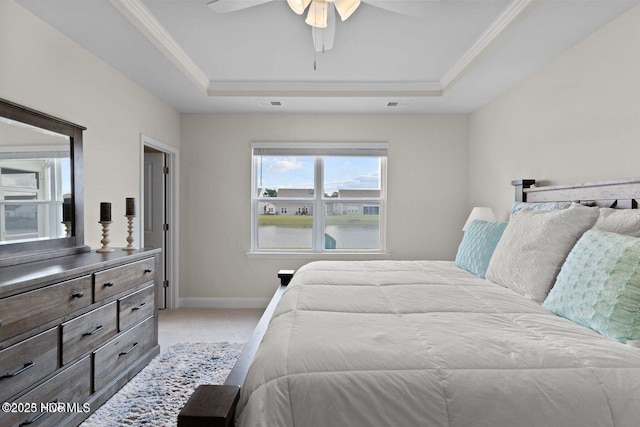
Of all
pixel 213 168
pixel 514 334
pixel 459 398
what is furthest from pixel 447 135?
pixel 459 398

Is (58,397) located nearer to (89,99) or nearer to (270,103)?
(89,99)

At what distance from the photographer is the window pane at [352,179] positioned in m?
4.62

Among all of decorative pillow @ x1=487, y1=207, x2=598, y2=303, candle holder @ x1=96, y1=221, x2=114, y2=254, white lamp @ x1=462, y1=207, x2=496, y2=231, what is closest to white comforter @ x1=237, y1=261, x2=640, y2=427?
decorative pillow @ x1=487, y1=207, x2=598, y2=303

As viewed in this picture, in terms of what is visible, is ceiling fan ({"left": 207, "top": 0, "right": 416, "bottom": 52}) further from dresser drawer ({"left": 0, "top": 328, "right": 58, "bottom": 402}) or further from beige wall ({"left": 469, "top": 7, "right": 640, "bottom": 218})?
dresser drawer ({"left": 0, "top": 328, "right": 58, "bottom": 402})

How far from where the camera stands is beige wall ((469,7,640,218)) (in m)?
2.16

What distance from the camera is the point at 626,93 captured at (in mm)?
2162

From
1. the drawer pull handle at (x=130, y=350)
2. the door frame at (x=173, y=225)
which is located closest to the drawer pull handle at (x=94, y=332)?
the drawer pull handle at (x=130, y=350)

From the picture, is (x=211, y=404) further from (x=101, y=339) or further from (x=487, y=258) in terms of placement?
(x=487, y=258)

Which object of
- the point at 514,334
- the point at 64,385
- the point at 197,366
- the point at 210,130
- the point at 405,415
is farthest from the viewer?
the point at 210,130

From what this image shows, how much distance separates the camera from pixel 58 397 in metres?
1.87

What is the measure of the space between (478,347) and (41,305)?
2.00 metres

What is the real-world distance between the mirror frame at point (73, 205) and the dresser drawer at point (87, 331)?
1.54ft

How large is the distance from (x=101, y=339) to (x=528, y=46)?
360cm

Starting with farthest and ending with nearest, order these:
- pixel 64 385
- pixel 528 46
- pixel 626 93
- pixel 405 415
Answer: pixel 528 46 → pixel 626 93 → pixel 64 385 → pixel 405 415
